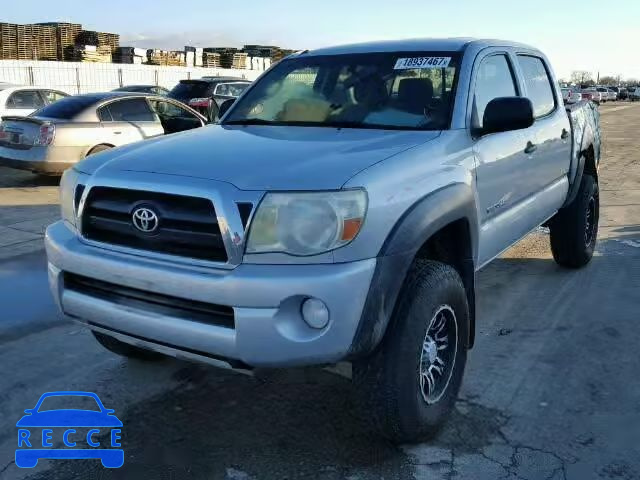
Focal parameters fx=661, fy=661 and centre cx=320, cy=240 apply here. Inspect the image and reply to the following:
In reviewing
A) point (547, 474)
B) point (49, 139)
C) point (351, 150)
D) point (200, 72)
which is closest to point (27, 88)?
point (49, 139)

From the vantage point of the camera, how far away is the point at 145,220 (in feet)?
8.96

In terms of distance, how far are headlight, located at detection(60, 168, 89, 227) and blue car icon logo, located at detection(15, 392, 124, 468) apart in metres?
1.00

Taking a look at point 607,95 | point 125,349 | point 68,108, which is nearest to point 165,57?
point 68,108

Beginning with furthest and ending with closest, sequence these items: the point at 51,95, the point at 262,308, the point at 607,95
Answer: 1. the point at 607,95
2. the point at 51,95
3. the point at 262,308

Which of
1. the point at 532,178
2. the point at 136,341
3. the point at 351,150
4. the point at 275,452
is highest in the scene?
the point at 351,150

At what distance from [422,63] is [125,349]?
7.89 ft

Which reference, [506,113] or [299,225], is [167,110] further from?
[299,225]

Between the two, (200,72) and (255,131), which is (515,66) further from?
(200,72)

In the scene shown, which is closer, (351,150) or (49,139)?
(351,150)

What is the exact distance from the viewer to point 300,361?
2541 mm

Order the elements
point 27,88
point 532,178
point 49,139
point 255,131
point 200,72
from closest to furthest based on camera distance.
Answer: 1. point 255,131
2. point 532,178
3. point 49,139
4. point 27,88
5. point 200,72

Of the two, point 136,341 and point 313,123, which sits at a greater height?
point 313,123

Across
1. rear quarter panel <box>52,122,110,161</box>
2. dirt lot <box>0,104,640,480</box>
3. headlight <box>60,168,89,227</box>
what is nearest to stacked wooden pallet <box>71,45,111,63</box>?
rear quarter panel <box>52,122,110,161</box>

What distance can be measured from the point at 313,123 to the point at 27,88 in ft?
38.7
